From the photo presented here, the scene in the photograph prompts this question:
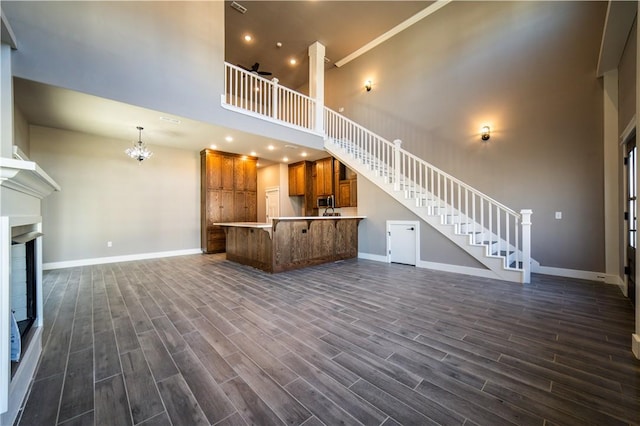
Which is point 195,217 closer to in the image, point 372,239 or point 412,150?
point 372,239

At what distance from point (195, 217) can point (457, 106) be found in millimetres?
7358

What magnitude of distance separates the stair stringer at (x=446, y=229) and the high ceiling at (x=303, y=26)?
3300 mm

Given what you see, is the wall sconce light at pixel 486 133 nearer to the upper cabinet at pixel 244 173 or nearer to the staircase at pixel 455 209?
the staircase at pixel 455 209

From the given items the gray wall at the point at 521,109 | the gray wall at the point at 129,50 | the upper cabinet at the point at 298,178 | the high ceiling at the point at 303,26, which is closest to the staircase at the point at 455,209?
the gray wall at the point at 521,109

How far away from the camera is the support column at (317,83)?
6.75 meters

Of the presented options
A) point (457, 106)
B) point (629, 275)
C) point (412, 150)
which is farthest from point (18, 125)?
point (629, 275)

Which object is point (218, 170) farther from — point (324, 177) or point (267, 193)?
point (324, 177)

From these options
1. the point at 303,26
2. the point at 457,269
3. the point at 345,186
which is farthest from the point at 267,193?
the point at 457,269

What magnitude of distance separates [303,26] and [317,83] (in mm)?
1338

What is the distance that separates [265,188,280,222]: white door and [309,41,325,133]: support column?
335 centimetres

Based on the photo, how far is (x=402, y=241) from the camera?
5.41 meters

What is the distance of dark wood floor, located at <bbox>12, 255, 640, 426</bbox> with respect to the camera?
142 cm

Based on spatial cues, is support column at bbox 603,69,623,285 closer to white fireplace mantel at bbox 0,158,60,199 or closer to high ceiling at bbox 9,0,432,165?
high ceiling at bbox 9,0,432,165

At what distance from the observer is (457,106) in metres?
5.60
